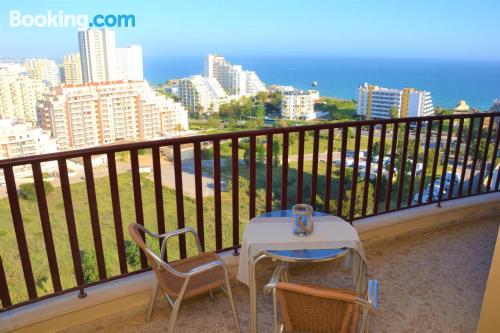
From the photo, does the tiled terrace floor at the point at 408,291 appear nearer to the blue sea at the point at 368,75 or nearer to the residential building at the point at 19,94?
the residential building at the point at 19,94

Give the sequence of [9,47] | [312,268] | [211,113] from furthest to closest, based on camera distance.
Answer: [9,47] < [211,113] < [312,268]

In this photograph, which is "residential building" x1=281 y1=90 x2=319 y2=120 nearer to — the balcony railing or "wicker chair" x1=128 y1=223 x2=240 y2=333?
the balcony railing

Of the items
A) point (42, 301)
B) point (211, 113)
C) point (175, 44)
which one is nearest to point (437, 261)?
point (42, 301)

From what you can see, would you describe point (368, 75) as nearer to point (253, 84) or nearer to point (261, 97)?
point (253, 84)

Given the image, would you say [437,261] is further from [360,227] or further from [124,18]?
[124,18]

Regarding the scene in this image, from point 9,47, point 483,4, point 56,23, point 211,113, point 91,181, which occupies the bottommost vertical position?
point 211,113

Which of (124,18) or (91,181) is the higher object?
(124,18)

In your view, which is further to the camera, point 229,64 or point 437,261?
point 229,64

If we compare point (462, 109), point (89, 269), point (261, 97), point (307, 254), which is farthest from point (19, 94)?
point (307, 254)

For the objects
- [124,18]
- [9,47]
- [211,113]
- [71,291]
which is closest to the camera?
[71,291]

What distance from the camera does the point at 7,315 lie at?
7.72ft

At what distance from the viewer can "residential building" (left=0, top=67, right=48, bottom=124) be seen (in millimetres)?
12445

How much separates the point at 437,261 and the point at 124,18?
67.8 ft

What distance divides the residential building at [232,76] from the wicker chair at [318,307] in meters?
15.8
